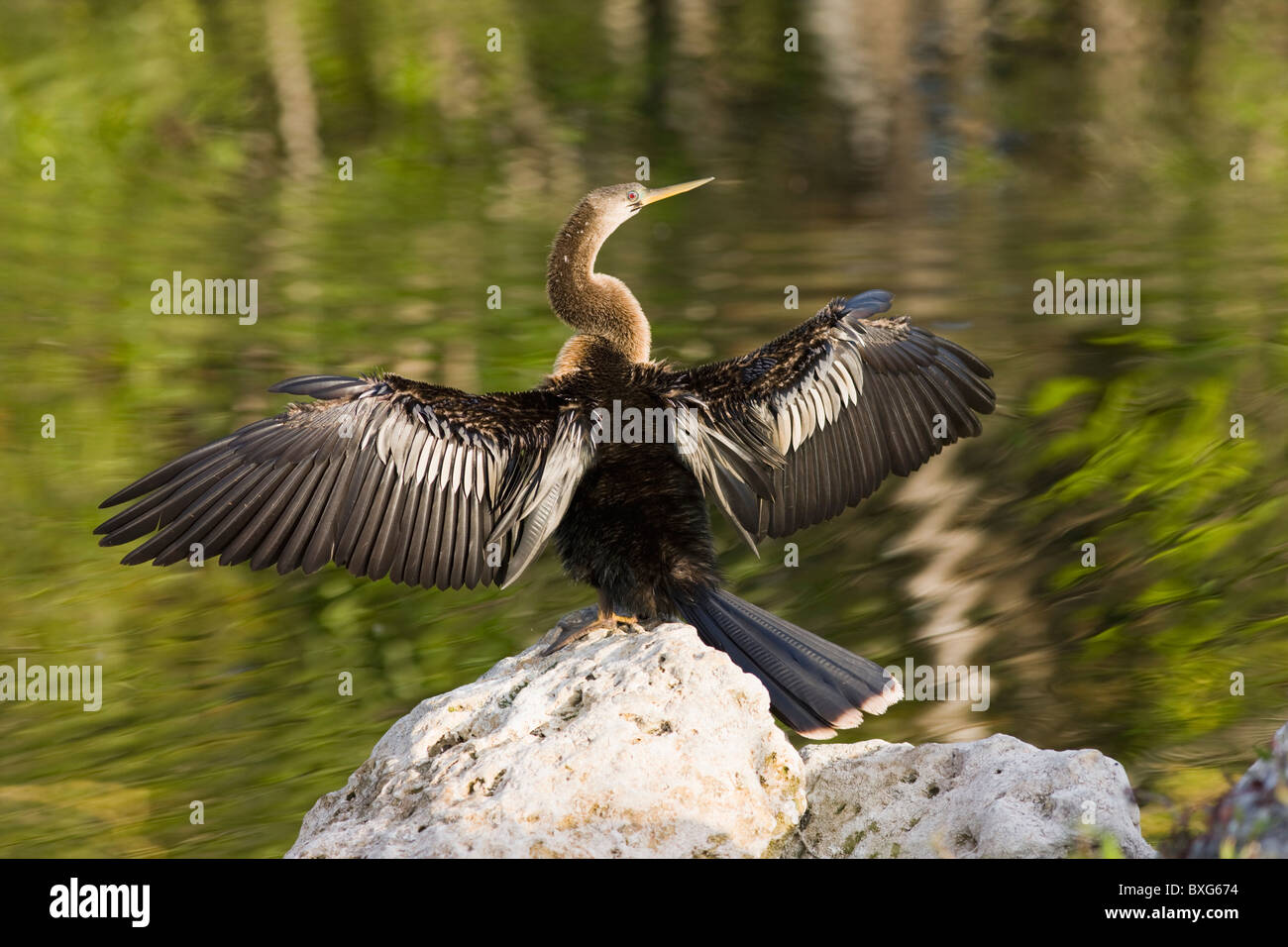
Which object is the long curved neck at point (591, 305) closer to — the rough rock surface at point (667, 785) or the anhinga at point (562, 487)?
the anhinga at point (562, 487)

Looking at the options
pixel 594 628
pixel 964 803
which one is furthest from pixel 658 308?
pixel 964 803

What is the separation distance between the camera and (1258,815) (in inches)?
122

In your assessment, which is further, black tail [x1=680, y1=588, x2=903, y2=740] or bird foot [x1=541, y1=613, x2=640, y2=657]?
bird foot [x1=541, y1=613, x2=640, y2=657]

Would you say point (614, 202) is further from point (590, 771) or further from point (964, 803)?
point (964, 803)

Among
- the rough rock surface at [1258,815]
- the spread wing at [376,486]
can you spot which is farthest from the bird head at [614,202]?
the rough rock surface at [1258,815]

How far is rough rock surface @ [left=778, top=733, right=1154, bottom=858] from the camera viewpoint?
3541 millimetres

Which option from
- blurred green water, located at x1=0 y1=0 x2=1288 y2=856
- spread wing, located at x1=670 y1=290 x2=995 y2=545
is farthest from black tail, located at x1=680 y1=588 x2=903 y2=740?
blurred green water, located at x1=0 y1=0 x2=1288 y2=856

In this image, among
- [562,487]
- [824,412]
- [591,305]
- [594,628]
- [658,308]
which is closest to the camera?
[562,487]

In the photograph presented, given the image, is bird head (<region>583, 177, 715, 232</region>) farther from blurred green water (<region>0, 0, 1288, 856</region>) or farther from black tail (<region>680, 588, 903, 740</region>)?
blurred green water (<region>0, 0, 1288, 856</region>)

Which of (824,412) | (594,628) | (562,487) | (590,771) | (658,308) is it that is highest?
→ (658,308)

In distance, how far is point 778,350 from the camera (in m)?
4.71

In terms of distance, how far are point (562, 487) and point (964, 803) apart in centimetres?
136

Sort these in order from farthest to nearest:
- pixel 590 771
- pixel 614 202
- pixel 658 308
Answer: pixel 658 308 → pixel 614 202 → pixel 590 771

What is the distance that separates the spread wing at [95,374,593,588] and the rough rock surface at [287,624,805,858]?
Result: 21.7 inches
